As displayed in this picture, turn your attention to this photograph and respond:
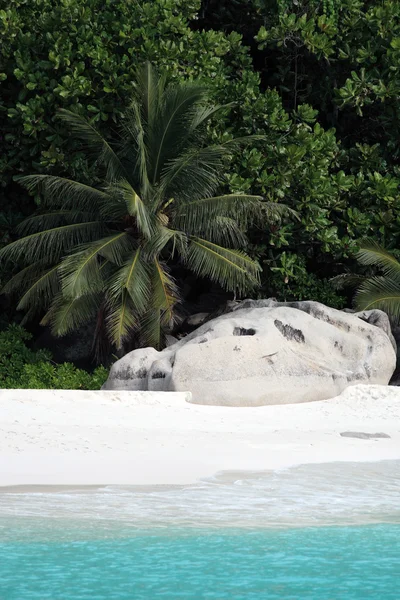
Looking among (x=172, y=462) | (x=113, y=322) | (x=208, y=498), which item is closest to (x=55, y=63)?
(x=113, y=322)

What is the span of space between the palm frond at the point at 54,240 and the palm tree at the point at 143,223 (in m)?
0.02

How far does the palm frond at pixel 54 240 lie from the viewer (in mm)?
17281

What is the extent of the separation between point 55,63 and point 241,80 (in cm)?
368

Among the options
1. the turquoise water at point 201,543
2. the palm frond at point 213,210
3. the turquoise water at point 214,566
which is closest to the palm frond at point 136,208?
the palm frond at point 213,210

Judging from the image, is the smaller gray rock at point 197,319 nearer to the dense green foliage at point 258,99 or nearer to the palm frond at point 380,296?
the dense green foliage at point 258,99

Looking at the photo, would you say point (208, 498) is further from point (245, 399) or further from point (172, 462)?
point (245, 399)

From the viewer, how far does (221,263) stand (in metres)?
17.0

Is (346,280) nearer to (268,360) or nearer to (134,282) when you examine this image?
(134,282)

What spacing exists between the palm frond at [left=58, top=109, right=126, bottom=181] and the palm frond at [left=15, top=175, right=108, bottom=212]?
1.46 ft

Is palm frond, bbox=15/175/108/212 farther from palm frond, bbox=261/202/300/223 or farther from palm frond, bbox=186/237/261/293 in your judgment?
palm frond, bbox=261/202/300/223

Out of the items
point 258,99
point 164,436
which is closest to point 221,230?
point 258,99

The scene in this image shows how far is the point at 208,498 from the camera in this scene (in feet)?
23.5

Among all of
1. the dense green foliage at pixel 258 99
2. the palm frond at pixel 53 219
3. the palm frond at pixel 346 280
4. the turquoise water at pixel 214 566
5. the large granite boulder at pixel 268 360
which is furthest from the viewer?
the palm frond at pixel 346 280

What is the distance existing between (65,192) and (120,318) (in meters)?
2.84
